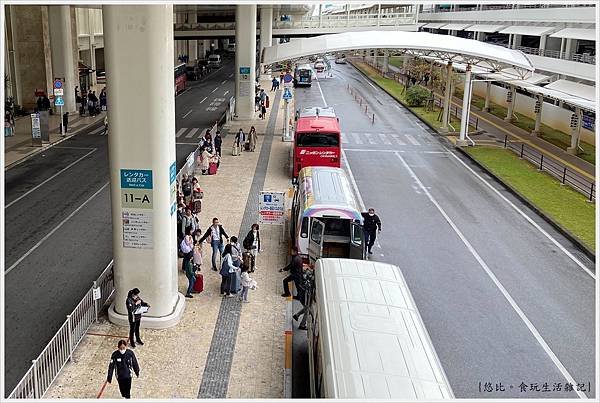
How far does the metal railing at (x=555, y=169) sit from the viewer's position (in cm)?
2514

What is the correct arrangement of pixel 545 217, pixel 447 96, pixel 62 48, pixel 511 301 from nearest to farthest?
pixel 511 301
pixel 545 217
pixel 447 96
pixel 62 48

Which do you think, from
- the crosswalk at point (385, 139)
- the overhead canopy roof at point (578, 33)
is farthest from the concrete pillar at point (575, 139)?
the crosswalk at point (385, 139)

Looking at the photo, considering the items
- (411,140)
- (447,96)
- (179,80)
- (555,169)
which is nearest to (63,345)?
(555,169)

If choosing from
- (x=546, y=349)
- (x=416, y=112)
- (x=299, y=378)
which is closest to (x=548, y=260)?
(x=546, y=349)

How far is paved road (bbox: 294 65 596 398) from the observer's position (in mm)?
12266

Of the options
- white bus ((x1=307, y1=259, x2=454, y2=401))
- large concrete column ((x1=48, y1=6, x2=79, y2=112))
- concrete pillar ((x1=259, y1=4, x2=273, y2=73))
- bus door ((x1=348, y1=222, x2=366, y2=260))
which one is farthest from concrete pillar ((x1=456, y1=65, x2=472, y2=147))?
concrete pillar ((x1=259, y1=4, x2=273, y2=73))

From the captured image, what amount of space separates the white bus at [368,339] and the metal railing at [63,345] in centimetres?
440

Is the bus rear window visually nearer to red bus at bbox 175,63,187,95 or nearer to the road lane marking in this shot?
the road lane marking

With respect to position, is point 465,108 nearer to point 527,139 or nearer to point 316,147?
point 527,139

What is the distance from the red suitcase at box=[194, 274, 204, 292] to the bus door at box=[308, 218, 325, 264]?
2.81 metres

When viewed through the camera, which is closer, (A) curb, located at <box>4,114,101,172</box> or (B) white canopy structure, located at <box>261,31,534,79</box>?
(A) curb, located at <box>4,114,101,172</box>

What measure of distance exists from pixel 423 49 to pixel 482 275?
19.4m

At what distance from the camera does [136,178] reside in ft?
40.5

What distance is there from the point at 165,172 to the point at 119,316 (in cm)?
321
